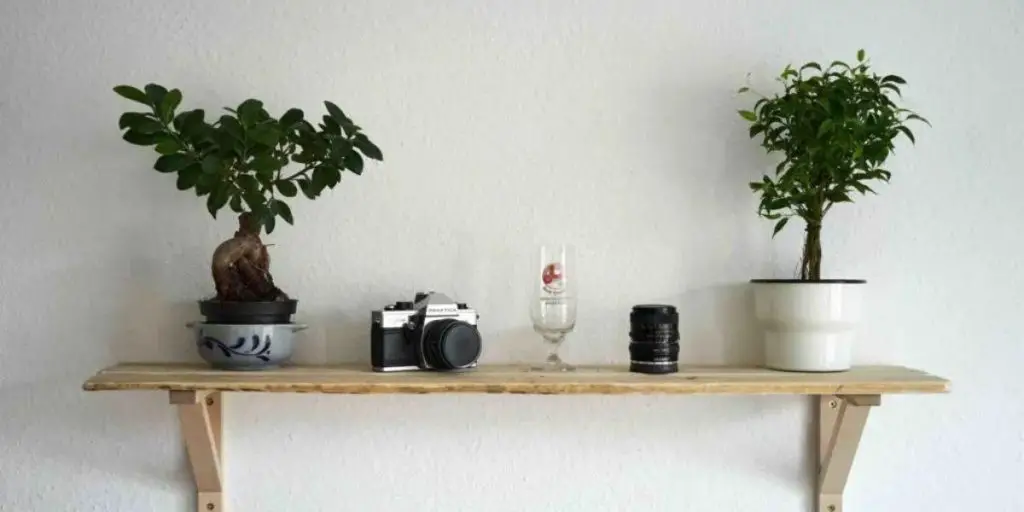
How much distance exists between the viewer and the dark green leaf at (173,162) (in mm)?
1050

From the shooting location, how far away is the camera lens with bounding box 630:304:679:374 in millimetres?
1123

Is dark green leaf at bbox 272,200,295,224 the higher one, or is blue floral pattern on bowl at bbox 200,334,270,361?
dark green leaf at bbox 272,200,295,224

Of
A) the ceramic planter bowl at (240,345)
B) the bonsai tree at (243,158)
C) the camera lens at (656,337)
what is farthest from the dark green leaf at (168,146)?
the camera lens at (656,337)

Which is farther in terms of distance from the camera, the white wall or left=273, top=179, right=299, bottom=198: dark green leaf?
the white wall

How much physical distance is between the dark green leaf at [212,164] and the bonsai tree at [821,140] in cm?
72

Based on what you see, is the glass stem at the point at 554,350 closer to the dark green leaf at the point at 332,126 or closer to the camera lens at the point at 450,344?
the camera lens at the point at 450,344

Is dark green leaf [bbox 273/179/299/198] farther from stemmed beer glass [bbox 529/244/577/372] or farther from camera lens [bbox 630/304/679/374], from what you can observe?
camera lens [bbox 630/304/679/374]

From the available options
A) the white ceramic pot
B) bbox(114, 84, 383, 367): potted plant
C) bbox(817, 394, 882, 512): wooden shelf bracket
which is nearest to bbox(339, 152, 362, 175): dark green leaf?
bbox(114, 84, 383, 367): potted plant

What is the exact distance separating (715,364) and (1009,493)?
0.49 metres

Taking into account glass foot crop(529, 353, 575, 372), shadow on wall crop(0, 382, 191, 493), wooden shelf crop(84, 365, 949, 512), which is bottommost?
shadow on wall crop(0, 382, 191, 493)

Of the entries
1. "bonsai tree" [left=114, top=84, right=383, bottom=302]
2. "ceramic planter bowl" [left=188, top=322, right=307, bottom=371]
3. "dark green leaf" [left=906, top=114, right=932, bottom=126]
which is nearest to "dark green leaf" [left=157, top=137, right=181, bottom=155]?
"bonsai tree" [left=114, top=84, right=383, bottom=302]

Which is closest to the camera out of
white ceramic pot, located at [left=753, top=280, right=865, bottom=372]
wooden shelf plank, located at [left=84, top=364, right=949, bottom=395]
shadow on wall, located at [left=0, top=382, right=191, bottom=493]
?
wooden shelf plank, located at [left=84, top=364, right=949, bottom=395]

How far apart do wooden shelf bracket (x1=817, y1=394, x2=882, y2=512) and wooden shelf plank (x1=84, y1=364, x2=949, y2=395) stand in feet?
0.21

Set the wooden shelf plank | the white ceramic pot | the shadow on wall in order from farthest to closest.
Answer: the shadow on wall, the white ceramic pot, the wooden shelf plank
